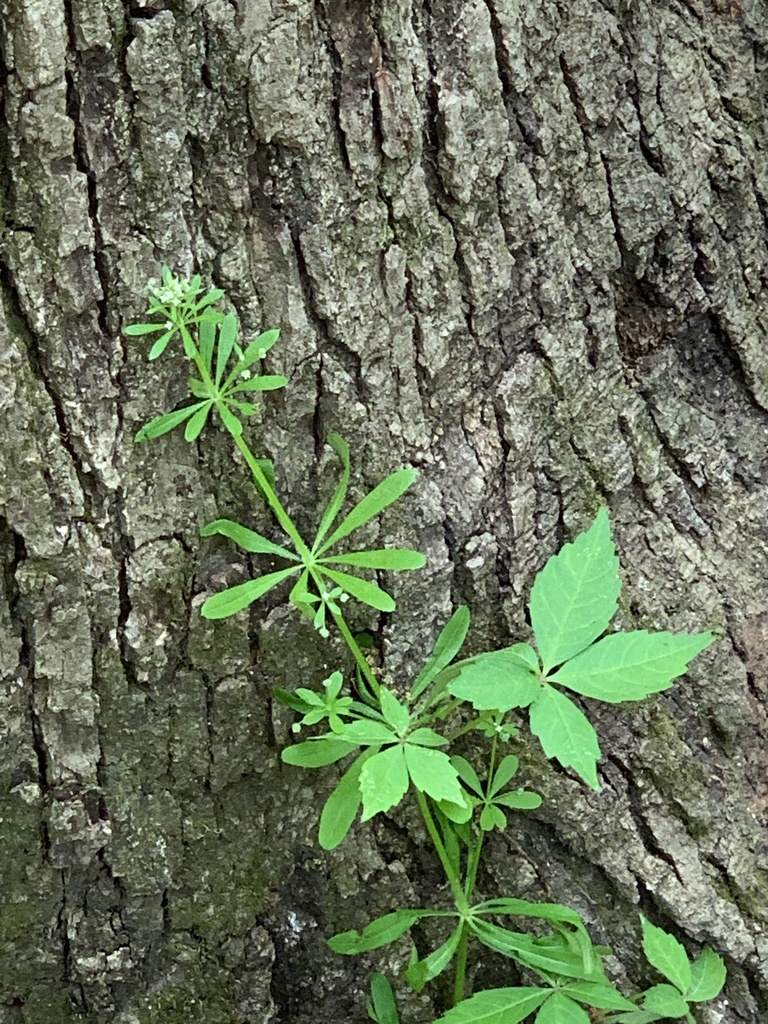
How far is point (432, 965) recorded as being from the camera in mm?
1421

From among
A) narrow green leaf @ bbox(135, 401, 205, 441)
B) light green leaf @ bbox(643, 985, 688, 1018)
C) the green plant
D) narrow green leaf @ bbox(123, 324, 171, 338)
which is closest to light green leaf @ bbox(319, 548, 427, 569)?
the green plant

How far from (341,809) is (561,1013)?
0.43 meters

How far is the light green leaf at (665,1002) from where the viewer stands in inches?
59.6

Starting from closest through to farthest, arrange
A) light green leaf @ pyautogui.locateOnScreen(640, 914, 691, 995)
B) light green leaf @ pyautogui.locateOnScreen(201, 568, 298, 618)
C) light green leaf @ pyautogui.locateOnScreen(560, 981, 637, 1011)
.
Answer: light green leaf @ pyautogui.locateOnScreen(201, 568, 298, 618), light green leaf @ pyautogui.locateOnScreen(560, 981, 637, 1011), light green leaf @ pyautogui.locateOnScreen(640, 914, 691, 995)

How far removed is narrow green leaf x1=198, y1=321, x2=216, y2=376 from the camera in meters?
1.29

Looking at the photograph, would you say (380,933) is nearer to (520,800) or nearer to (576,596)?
(520,800)

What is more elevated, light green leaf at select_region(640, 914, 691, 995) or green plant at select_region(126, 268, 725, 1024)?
green plant at select_region(126, 268, 725, 1024)

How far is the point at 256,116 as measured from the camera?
1.28 meters

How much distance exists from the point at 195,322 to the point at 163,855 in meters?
0.79

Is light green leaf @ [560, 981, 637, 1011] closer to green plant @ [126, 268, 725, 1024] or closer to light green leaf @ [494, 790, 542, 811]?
green plant @ [126, 268, 725, 1024]

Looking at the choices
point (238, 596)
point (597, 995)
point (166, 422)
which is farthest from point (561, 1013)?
point (166, 422)

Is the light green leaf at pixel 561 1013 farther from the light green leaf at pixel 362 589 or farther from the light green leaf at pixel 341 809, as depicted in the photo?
the light green leaf at pixel 362 589

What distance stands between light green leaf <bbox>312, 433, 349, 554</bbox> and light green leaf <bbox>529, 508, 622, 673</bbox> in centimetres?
28

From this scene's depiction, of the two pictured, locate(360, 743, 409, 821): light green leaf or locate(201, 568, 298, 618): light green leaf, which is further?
locate(201, 568, 298, 618): light green leaf
